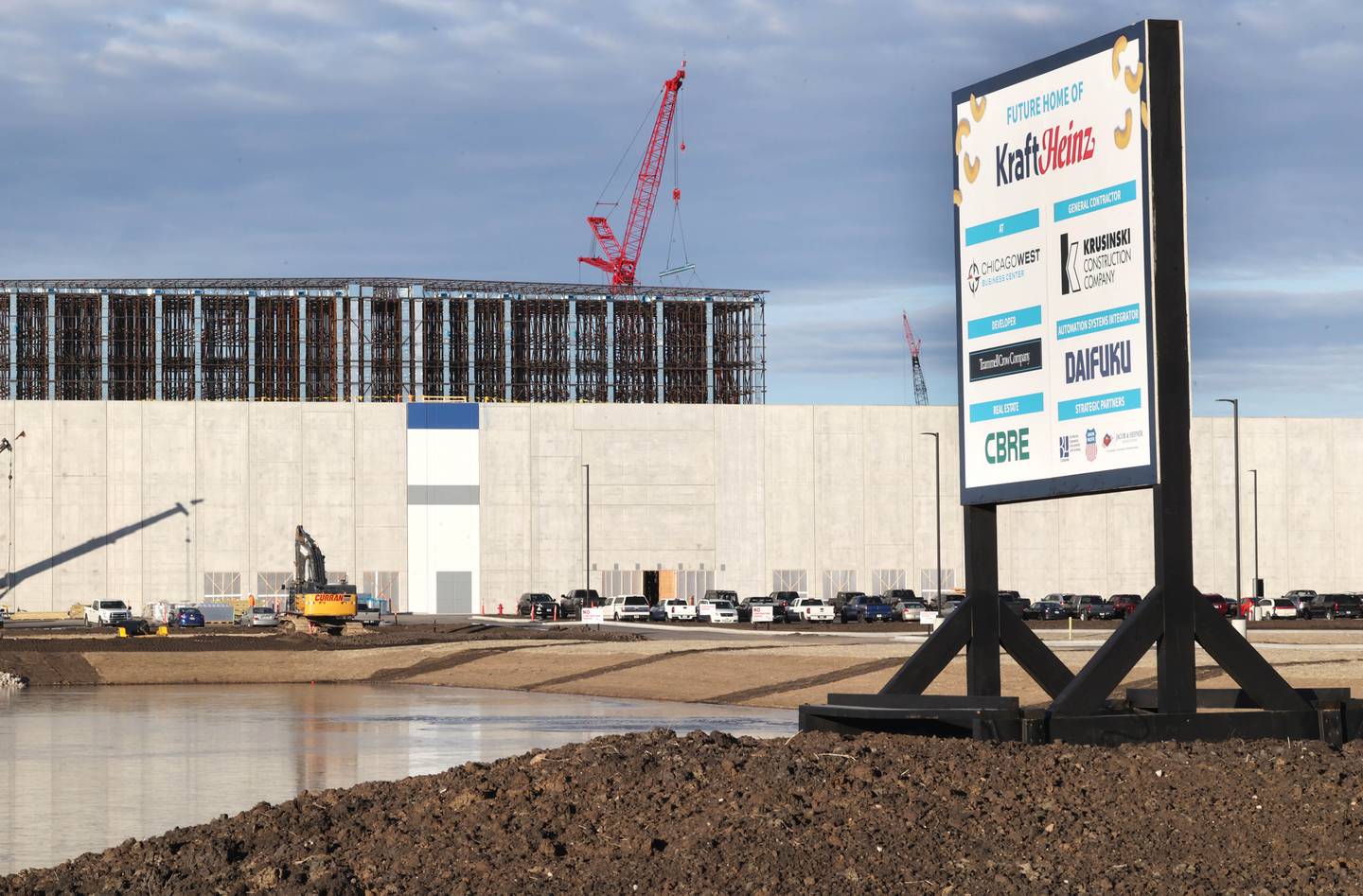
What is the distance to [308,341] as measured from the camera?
4724 inches

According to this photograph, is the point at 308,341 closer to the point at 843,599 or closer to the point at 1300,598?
the point at 843,599

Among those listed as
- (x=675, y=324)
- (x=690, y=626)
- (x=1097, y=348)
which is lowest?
(x=690, y=626)

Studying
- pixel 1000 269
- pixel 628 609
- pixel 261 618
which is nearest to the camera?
pixel 1000 269

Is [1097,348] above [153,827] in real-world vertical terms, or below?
above

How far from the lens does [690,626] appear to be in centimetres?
7912

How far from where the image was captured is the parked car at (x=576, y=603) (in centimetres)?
9206

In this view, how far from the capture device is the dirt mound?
9344 mm

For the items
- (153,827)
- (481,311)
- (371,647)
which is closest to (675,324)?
(481,311)

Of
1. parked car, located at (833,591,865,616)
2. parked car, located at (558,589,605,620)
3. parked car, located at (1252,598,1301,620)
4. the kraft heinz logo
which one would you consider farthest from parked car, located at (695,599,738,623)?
the kraft heinz logo

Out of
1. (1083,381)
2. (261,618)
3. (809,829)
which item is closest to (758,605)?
(261,618)

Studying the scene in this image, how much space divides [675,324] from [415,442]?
91.6 ft

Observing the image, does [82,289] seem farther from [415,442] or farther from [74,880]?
[74,880]

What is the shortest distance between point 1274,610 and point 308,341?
6732cm

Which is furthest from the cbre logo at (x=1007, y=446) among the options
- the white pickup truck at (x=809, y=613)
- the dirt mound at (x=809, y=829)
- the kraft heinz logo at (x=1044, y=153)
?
the white pickup truck at (x=809, y=613)
